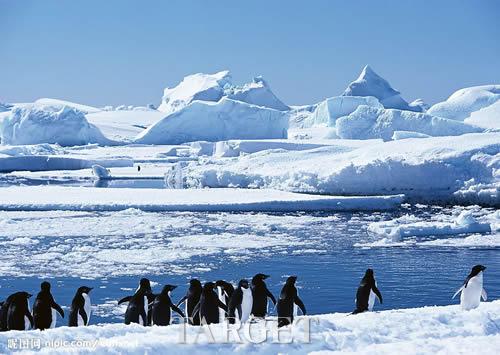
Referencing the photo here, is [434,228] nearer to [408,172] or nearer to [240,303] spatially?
[408,172]

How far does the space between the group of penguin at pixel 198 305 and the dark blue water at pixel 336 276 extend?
1.79m

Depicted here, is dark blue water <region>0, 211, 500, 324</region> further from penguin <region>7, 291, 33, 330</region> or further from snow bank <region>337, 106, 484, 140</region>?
snow bank <region>337, 106, 484, 140</region>

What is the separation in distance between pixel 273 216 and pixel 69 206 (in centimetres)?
598

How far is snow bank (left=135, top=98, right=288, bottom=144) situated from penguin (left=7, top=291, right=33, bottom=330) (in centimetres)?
4619

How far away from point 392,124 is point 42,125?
85.2 feet

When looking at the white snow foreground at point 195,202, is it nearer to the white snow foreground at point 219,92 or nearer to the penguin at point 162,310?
the penguin at point 162,310

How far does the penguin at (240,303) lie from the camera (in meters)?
6.41

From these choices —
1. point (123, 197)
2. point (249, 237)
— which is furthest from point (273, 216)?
point (123, 197)

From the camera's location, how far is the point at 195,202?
21.7 m

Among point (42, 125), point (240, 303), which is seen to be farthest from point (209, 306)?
point (42, 125)

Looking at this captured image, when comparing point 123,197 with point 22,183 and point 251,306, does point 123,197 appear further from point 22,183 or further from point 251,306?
point 251,306

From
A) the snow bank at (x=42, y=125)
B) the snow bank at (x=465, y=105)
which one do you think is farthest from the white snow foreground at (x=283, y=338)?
the snow bank at (x=465, y=105)

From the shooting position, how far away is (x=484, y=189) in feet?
74.1

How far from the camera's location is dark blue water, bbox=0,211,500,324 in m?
9.92
